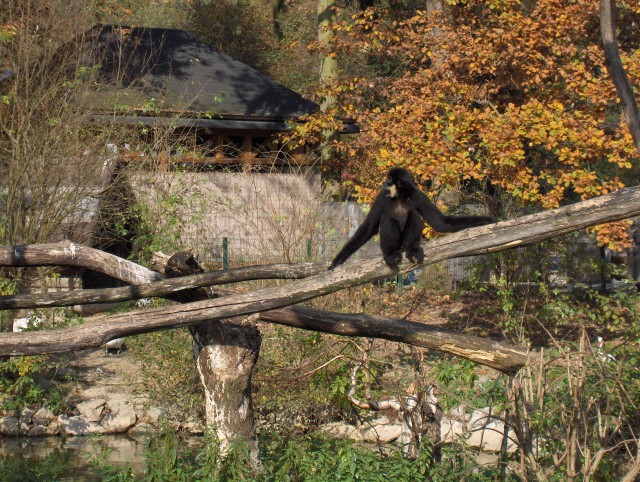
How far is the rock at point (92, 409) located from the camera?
13.2 metres

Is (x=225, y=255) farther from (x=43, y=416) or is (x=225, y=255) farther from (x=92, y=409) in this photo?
(x=43, y=416)

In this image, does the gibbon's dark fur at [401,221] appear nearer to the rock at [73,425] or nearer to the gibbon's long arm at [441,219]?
the gibbon's long arm at [441,219]

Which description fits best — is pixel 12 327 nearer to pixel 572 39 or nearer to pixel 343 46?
pixel 343 46

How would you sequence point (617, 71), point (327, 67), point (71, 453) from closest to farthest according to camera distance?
point (617, 71) < point (71, 453) < point (327, 67)

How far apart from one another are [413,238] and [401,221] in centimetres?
45

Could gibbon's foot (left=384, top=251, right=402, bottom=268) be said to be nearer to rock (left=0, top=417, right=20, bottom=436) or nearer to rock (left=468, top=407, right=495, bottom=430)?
rock (left=468, top=407, right=495, bottom=430)

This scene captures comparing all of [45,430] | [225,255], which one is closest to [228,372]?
[45,430]

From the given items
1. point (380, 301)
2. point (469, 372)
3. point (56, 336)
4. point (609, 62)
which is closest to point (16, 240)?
point (380, 301)

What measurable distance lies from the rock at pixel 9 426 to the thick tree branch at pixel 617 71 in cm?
994

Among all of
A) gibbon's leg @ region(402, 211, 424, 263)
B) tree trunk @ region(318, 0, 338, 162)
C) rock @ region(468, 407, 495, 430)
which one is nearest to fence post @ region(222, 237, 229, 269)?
rock @ region(468, 407, 495, 430)

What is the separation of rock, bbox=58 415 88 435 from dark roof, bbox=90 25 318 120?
251 inches

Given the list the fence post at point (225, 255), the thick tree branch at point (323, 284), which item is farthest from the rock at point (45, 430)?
the thick tree branch at point (323, 284)

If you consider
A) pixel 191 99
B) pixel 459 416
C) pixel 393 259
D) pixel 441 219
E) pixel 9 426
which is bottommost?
pixel 9 426

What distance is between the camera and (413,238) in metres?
6.85
